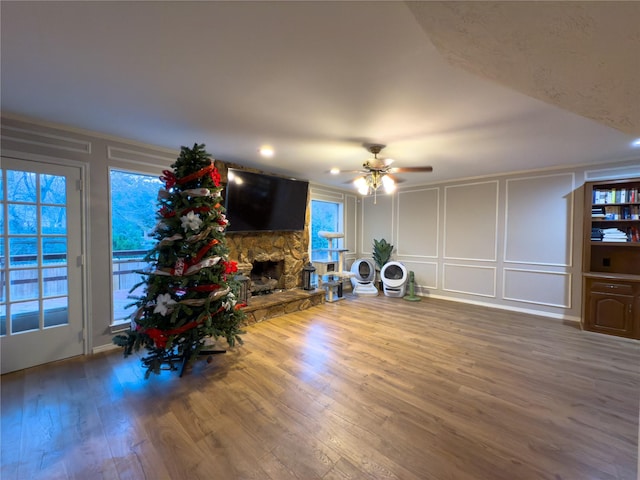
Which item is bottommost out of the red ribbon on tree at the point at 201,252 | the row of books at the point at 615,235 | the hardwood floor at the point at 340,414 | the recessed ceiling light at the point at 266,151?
the hardwood floor at the point at 340,414

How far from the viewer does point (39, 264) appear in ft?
8.33

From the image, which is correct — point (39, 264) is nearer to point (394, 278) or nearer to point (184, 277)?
point (184, 277)

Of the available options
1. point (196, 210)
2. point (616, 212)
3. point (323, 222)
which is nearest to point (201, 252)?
point (196, 210)

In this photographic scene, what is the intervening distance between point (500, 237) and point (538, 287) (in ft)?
3.23

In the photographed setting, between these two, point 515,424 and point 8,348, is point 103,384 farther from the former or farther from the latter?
point 515,424

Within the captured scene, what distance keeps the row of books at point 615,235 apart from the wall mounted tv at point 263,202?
14.4 ft

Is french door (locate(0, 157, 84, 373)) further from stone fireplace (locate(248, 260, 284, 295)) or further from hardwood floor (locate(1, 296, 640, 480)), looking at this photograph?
stone fireplace (locate(248, 260, 284, 295))

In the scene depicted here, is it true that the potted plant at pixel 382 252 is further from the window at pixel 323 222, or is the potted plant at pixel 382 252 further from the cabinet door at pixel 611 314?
the cabinet door at pixel 611 314

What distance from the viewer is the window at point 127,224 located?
307cm

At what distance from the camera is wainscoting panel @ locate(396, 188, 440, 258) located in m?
5.34

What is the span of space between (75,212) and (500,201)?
6.13 m

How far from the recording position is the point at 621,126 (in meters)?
1.20

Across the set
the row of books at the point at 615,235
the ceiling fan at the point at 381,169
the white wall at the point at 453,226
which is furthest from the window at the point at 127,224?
the row of books at the point at 615,235

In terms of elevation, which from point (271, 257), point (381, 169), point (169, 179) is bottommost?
point (271, 257)
